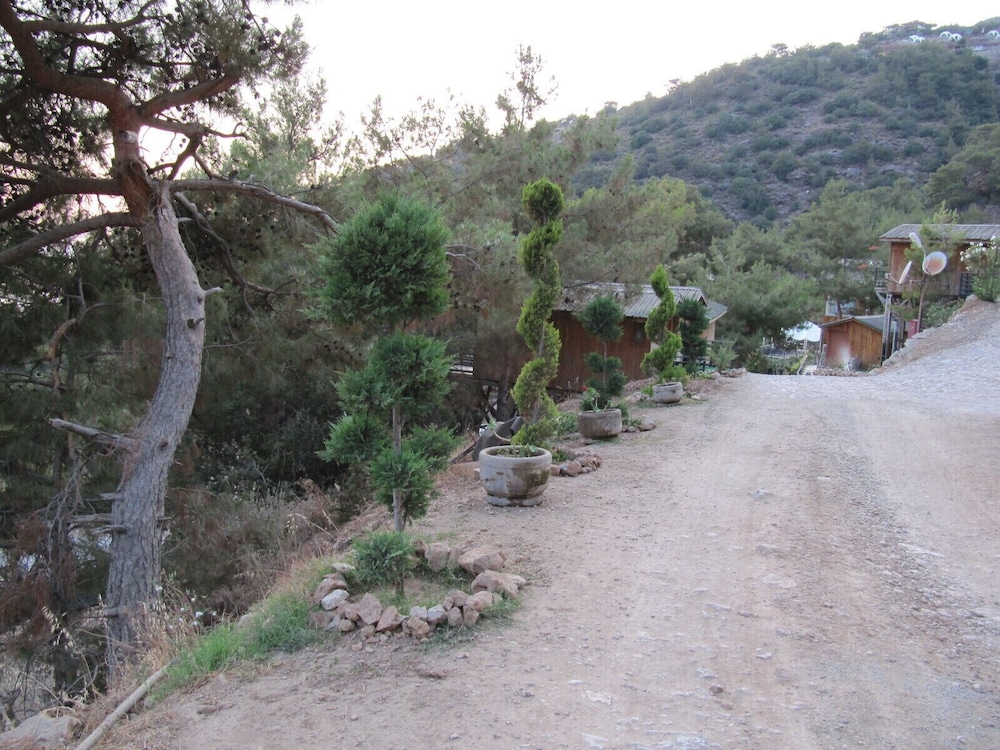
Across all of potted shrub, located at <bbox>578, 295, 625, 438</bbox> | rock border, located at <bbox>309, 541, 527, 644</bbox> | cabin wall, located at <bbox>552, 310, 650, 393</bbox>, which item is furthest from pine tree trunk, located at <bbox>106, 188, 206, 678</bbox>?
cabin wall, located at <bbox>552, 310, 650, 393</bbox>

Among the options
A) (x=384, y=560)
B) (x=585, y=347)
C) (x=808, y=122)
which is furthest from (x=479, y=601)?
(x=808, y=122)

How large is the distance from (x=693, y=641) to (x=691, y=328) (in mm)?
10739

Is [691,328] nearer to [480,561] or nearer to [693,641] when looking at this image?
[480,561]

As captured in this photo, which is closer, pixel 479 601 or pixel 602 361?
pixel 479 601

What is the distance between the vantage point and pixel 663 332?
42.1 ft

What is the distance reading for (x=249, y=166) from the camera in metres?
8.29

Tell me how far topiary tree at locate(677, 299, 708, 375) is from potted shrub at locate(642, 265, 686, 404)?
0.75 metres

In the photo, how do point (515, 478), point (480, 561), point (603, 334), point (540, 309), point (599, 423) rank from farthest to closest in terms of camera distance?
point (603, 334), point (599, 423), point (540, 309), point (515, 478), point (480, 561)

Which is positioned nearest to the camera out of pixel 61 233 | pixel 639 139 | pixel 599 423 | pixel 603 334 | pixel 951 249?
pixel 61 233

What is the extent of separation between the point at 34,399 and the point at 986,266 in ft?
88.6

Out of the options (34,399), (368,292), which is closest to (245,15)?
(368,292)

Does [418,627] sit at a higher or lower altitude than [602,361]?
lower

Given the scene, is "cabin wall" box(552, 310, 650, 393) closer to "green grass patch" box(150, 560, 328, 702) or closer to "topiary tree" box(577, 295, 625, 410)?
"topiary tree" box(577, 295, 625, 410)

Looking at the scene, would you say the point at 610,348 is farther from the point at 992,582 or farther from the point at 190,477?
the point at 992,582
